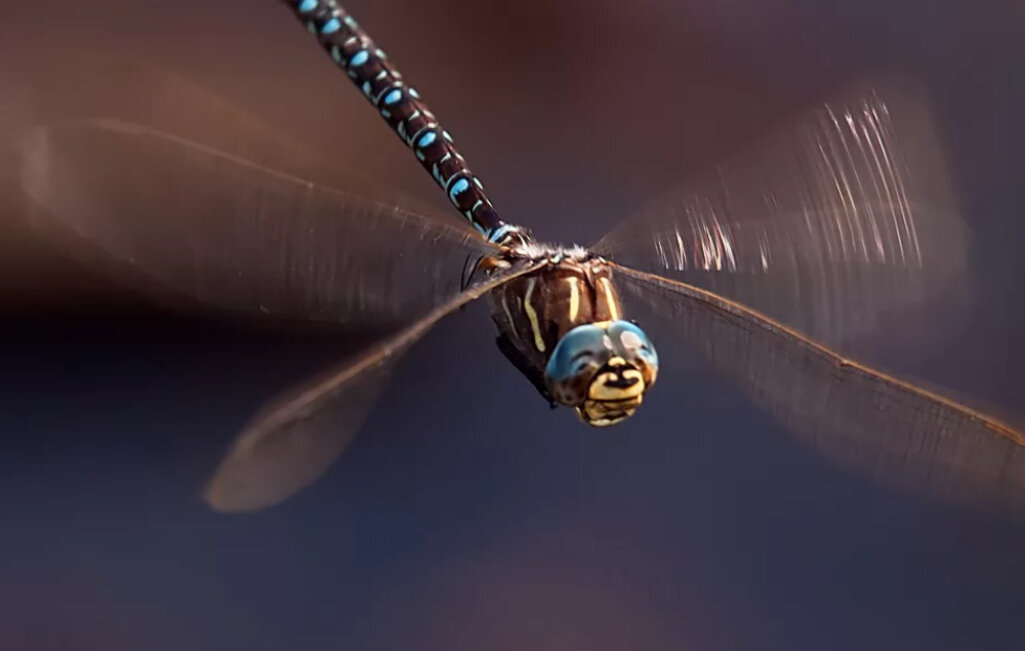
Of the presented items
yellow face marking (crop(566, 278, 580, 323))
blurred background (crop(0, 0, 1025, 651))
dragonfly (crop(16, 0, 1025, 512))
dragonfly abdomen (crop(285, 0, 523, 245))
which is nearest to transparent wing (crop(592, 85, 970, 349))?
dragonfly (crop(16, 0, 1025, 512))

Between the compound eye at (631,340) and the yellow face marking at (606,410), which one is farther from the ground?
the compound eye at (631,340)

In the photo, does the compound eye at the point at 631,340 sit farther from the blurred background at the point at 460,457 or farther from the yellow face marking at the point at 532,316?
the blurred background at the point at 460,457

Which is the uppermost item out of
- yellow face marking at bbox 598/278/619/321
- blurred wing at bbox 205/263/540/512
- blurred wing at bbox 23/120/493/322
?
blurred wing at bbox 23/120/493/322

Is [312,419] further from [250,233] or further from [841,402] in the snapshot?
[841,402]

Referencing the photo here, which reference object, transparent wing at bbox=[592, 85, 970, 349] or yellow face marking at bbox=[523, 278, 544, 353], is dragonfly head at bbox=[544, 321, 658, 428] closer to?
yellow face marking at bbox=[523, 278, 544, 353]

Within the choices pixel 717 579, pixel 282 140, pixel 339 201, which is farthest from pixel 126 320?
pixel 717 579

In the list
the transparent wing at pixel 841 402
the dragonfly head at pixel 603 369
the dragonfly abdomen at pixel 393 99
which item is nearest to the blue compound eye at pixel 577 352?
the dragonfly head at pixel 603 369
